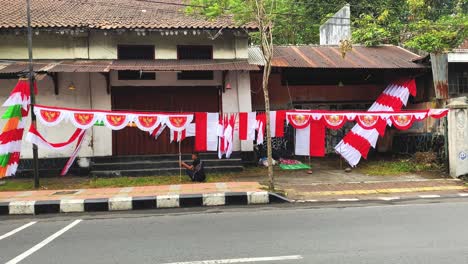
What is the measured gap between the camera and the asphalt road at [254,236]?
5301 mm

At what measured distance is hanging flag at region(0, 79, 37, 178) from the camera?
10.9 metres

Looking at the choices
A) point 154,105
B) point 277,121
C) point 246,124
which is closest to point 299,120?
point 277,121

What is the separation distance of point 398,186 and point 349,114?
2996 millimetres

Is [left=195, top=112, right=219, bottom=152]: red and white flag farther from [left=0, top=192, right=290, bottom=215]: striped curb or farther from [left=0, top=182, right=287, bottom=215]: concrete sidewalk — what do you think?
[left=0, top=192, right=290, bottom=215]: striped curb

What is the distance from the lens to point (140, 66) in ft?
39.7

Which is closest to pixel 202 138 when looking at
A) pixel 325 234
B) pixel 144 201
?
pixel 144 201

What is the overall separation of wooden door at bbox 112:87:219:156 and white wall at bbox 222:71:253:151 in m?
0.46

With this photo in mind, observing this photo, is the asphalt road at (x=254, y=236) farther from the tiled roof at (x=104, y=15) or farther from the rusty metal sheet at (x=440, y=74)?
the tiled roof at (x=104, y=15)

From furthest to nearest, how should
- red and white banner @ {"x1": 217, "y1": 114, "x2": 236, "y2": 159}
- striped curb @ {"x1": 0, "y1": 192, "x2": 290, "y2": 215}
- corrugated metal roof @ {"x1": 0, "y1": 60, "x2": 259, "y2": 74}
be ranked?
red and white banner @ {"x1": 217, "y1": 114, "x2": 236, "y2": 159}
corrugated metal roof @ {"x1": 0, "y1": 60, "x2": 259, "y2": 74}
striped curb @ {"x1": 0, "y1": 192, "x2": 290, "y2": 215}

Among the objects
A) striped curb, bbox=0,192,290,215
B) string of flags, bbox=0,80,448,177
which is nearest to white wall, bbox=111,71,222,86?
string of flags, bbox=0,80,448,177

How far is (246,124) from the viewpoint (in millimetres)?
12883

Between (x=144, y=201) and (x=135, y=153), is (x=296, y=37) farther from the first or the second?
(x=144, y=201)

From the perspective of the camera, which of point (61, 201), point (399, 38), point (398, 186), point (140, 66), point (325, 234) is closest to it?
point (325, 234)

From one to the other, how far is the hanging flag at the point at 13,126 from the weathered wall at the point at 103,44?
7.72 feet
